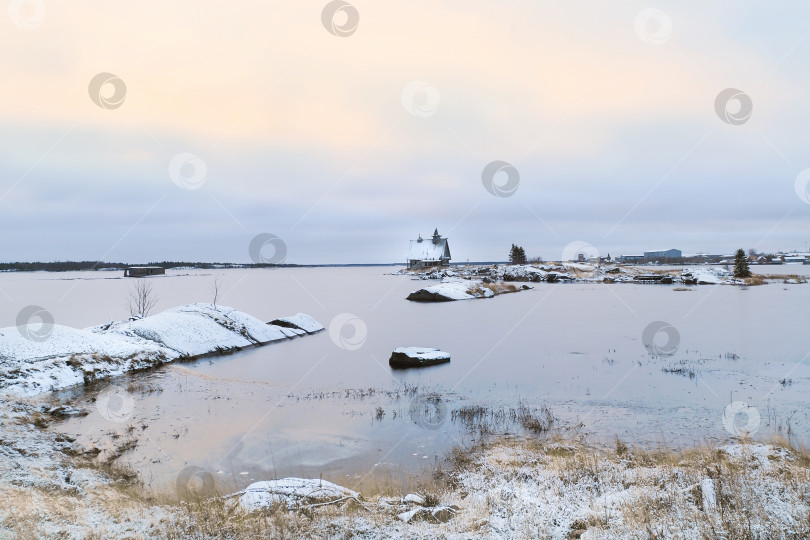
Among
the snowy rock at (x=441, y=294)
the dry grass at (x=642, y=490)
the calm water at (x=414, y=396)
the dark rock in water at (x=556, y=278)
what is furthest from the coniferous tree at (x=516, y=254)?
the dry grass at (x=642, y=490)

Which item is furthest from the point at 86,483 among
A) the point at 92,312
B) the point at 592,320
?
the point at 92,312

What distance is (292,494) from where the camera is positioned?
795 cm

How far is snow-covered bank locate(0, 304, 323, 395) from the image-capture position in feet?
53.7

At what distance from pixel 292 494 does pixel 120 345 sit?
16891mm

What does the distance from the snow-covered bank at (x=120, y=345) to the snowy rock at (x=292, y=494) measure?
12.0 metres

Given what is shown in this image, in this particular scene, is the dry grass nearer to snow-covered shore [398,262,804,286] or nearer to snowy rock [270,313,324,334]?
snowy rock [270,313,324,334]

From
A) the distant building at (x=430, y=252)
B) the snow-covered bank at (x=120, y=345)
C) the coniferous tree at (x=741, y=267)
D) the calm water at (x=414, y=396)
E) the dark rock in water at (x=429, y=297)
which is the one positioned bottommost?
the calm water at (x=414, y=396)

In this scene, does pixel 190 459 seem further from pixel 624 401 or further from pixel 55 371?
pixel 624 401

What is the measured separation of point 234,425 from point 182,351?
40.1 ft

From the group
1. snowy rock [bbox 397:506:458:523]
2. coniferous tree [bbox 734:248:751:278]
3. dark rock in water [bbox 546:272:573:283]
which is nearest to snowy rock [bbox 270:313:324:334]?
snowy rock [bbox 397:506:458:523]

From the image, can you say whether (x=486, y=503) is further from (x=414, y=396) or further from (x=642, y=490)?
(x=414, y=396)

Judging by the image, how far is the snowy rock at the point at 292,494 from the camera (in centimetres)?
763

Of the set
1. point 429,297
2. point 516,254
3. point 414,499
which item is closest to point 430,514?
point 414,499

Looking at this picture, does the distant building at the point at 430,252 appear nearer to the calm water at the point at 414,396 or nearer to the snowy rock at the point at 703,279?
the snowy rock at the point at 703,279
